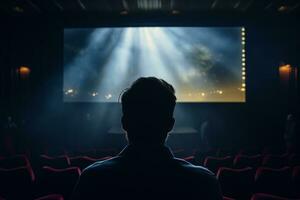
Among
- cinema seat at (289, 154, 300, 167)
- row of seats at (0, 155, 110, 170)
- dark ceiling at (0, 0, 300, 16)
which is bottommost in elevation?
cinema seat at (289, 154, 300, 167)

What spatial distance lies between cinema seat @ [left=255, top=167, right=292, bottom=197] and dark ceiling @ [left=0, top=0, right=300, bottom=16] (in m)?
7.12

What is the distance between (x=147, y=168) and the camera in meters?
1.21

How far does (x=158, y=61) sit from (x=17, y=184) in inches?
318

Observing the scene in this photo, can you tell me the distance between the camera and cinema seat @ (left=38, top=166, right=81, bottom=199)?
3.29 meters

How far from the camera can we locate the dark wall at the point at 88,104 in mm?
10766

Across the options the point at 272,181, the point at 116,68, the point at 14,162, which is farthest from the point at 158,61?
the point at 272,181

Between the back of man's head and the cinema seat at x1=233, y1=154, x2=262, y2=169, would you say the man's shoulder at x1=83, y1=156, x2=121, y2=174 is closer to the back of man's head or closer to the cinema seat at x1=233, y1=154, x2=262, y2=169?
the back of man's head

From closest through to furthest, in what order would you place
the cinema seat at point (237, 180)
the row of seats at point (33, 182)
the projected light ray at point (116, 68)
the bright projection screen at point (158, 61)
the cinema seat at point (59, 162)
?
the row of seats at point (33, 182)
the cinema seat at point (237, 180)
the cinema seat at point (59, 162)
the bright projection screen at point (158, 61)
the projected light ray at point (116, 68)

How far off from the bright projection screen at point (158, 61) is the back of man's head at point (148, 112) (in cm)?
963

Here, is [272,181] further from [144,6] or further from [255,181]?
[144,6]

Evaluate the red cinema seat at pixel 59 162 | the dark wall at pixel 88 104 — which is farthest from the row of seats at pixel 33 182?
the dark wall at pixel 88 104

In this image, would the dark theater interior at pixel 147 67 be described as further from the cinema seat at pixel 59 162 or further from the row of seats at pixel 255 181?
the row of seats at pixel 255 181

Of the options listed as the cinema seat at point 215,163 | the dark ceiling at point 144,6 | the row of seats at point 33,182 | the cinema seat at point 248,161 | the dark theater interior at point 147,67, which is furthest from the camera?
the dark theater interior at point 147,67

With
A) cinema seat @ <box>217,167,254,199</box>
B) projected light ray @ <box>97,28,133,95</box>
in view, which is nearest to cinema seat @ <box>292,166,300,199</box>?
cinema seat @ <box>217,167,254,199</box>
